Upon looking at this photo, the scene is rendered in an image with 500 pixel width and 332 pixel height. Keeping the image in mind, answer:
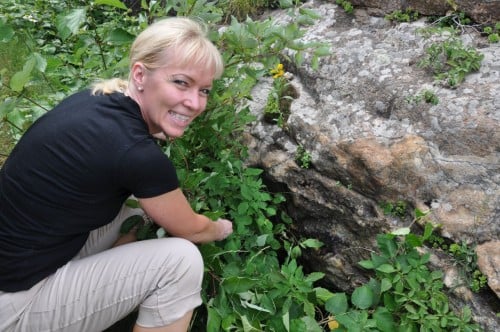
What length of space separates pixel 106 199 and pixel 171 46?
715 mm

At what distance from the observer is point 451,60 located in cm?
304

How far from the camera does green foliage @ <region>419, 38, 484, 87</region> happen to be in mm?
2932

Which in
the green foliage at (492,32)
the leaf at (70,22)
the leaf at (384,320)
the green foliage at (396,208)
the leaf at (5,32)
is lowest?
the leaf at (384,320)

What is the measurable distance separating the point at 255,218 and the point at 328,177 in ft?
1.84

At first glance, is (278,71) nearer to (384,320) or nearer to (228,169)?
(228,169)

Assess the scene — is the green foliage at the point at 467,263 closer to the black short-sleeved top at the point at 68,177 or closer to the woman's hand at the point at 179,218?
the woman's hand at the point at 179,218

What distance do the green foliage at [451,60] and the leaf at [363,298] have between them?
1420 millimetres

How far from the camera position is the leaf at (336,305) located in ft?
7.77

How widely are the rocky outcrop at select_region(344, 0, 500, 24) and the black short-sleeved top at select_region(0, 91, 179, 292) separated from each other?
2448 millimetres

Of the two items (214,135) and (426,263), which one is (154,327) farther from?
(426,263)

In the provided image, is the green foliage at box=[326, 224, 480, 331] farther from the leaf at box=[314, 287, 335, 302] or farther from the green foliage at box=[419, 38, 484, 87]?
the green foliage at box=[419, 38, 484, 87]

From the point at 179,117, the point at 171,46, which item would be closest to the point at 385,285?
the point at 179,117

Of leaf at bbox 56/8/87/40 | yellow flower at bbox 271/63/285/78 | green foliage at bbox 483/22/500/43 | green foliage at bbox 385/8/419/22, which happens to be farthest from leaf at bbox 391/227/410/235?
leaf at bbox 56/8/87/40

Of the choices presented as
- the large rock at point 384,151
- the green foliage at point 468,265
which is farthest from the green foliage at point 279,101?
the green foliage at point 468,265
